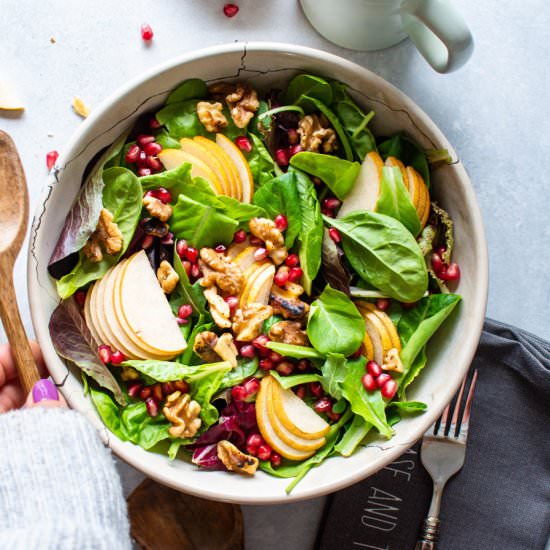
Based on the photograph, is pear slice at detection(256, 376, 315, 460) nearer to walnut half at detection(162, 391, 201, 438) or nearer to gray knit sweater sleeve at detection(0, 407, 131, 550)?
walnut half at detection(162, 391, 201, 438)

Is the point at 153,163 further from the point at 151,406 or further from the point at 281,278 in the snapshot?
the point at 151,406

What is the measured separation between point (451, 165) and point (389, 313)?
47 cm

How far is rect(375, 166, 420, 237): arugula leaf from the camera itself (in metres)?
2.15

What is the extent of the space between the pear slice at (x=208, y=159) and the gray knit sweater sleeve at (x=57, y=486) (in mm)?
781

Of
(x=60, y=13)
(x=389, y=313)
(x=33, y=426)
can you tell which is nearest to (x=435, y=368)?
(x=389, y=313)

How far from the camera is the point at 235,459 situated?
211 centimetres

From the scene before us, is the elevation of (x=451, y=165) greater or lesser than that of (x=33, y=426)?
greater

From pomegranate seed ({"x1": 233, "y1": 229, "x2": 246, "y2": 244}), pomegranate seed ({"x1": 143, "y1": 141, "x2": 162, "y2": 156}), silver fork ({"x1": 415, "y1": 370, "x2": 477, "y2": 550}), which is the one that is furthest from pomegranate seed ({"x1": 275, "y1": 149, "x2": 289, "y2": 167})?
silver fork ({"x1": 415, "y1": 370, "x2": 477, "y2": 550})

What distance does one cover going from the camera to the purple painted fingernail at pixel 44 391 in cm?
210

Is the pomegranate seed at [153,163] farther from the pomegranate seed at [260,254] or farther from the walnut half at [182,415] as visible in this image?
the walnut half at [182,415]

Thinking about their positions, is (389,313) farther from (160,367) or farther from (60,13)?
(60,13)

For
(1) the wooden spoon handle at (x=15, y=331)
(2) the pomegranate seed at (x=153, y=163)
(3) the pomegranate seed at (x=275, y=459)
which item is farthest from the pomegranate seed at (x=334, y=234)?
(1) the wooden spoon handle at (x=15, y=331)

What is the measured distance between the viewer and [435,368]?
7.18 ft

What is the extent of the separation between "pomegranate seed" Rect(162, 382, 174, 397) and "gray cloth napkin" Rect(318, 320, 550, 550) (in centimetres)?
69
